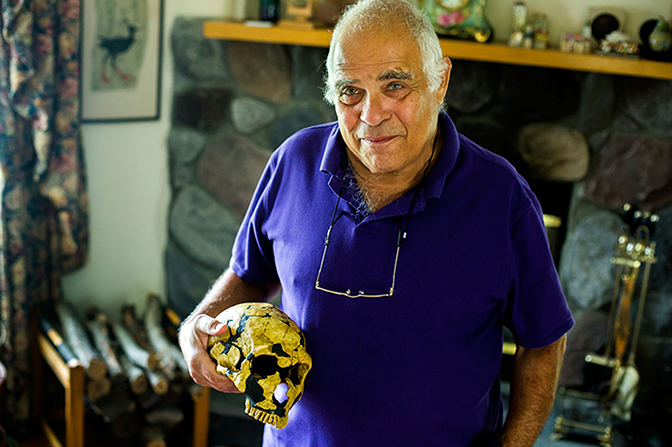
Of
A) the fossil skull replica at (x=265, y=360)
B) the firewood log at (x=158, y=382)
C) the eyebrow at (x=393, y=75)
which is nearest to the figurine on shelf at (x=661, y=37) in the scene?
the eyebrow at (x=393, y=75)

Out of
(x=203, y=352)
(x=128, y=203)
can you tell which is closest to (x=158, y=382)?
(x=128, y=203)

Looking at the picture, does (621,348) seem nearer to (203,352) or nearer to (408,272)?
(408,272)

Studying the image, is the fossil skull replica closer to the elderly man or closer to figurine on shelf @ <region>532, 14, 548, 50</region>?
the elderly man

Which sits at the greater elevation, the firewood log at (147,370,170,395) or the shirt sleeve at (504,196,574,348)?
the shirt sleeve at (504,196,574,348)

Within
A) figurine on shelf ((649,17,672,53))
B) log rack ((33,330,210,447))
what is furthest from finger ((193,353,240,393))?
figurine on shelf ((649,17,672,53))

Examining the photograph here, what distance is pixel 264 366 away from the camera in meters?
1.21

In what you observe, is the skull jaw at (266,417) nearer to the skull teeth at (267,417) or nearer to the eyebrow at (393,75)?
the skull teeth at (267,417)

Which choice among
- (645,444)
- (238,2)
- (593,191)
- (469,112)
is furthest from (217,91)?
(645,444)

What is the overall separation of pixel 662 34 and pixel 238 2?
1.57 meters

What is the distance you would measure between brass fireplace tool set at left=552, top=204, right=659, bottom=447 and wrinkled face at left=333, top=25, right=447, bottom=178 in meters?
1.60

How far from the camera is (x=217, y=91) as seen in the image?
8.88ft

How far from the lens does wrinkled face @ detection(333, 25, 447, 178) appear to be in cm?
113

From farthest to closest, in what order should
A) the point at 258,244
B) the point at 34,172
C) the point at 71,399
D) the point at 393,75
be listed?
the point at 34,172
the point at 71,399
the point at 258,244
the point at 393,75

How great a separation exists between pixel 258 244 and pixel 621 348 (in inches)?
69.0
